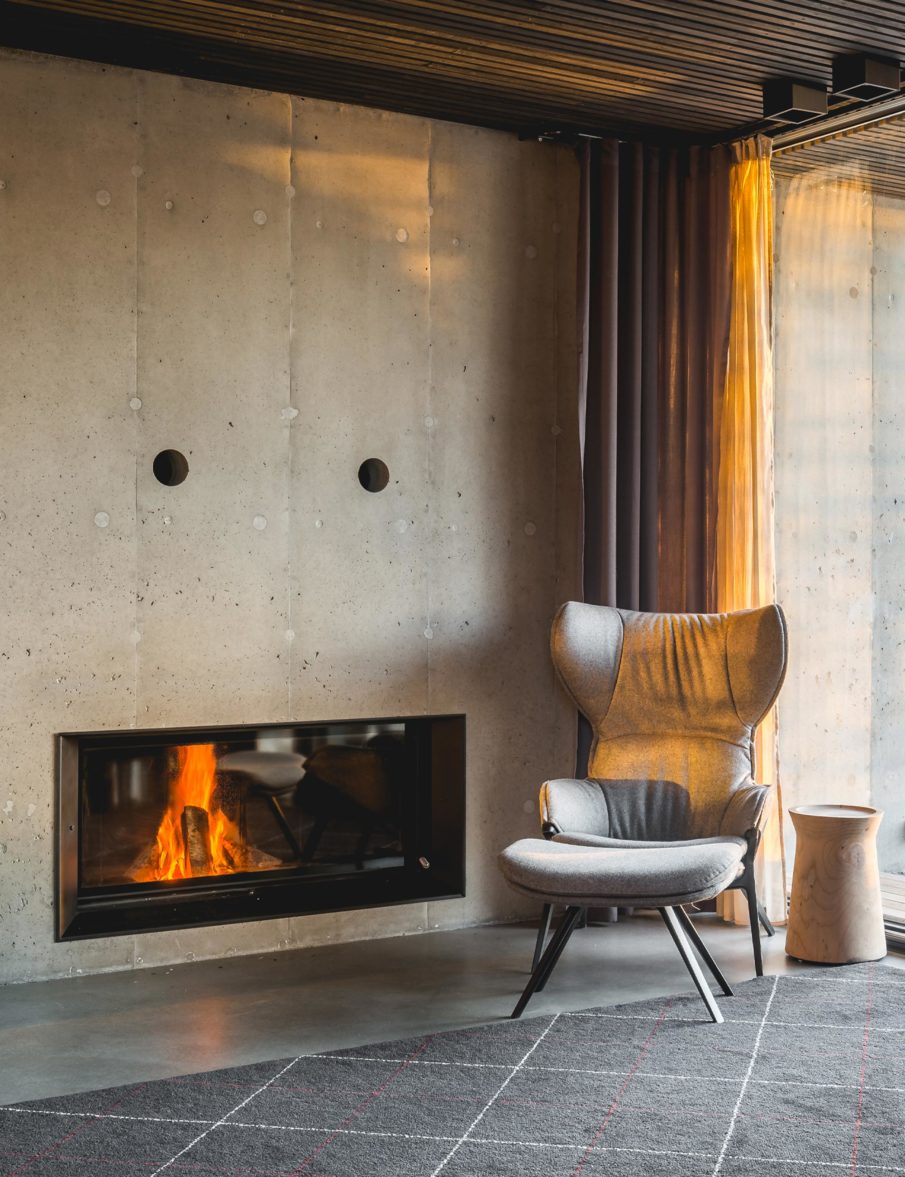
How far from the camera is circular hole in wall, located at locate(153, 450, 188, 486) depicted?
4.30 metres

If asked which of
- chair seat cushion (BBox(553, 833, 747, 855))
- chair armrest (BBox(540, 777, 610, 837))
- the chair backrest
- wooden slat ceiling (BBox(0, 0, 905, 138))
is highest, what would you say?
wooden slat ceiling (BBox(0, 0, 905, 138))

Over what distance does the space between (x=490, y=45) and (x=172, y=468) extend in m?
1.64

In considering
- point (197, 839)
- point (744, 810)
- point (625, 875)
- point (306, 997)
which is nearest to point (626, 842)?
point (744, 810)

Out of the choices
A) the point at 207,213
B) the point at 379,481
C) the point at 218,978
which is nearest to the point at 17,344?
the point at 207,213

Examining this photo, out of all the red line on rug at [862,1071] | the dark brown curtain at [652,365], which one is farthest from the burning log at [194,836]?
the red line on rug at [862,1071]

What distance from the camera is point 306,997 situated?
12.9ft

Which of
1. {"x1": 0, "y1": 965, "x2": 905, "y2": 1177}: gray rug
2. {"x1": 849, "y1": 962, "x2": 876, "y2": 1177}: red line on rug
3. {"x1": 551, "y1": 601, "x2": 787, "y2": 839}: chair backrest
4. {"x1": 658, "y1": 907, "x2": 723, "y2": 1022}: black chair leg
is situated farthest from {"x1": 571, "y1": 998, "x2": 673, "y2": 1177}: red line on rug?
{"x1": 551, "y1": 601, "x2": 787, "y2": 839}: chair backrest

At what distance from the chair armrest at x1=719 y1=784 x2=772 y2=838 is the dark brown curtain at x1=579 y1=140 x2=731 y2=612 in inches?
36.9

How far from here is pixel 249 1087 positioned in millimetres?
3170

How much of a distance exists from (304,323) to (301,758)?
1.50 metres

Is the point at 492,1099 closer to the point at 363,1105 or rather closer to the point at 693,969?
the point at 363,1105

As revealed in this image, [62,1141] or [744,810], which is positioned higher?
[744,810]

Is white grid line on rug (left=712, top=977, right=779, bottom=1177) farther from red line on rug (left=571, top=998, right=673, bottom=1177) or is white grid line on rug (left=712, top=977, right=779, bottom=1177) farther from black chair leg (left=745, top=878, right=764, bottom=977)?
red line on rug (left=571, top=998, right=673, bottom=1177)

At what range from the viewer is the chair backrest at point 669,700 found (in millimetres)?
4352
